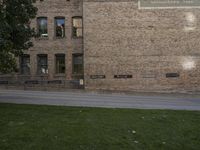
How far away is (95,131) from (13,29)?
6101 millimetres

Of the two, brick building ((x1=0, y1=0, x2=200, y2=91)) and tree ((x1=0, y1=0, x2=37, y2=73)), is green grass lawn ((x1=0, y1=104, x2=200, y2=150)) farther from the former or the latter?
brick building ((x1=0, y1=0, x2=200, y2=91))

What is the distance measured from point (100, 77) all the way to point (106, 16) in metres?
5.46

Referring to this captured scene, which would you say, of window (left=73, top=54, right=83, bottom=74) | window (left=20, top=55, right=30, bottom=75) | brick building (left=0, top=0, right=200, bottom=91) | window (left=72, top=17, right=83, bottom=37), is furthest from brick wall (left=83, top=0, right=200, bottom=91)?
window (left=20, top=55, right=30, bottom=75)

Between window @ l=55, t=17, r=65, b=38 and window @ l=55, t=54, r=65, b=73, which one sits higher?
window @ l=55, t=17, r=65, b=38

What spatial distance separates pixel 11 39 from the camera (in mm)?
13273

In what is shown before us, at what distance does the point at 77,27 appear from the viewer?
1215 inches

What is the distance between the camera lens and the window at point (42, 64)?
Answer: 101 feet

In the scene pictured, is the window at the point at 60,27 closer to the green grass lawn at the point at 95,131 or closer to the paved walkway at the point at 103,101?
the paved walkway at the point at 103,101

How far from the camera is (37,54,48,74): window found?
101 feet

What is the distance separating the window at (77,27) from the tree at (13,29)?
54.6 ft

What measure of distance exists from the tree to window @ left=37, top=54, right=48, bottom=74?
662 inches

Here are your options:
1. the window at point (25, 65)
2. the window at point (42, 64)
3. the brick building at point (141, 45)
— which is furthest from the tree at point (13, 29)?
the window at point (25, 65)

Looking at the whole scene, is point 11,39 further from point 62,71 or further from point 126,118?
point 62,71

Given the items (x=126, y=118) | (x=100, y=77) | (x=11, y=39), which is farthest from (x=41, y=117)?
(x=100, y=77)
